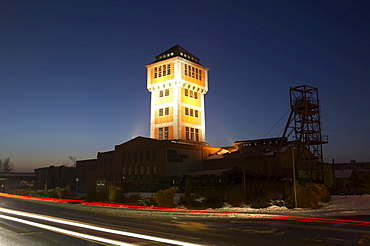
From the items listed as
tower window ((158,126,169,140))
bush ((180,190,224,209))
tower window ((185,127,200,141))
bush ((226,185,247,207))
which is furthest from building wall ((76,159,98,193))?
bush ((226,185,247,207))

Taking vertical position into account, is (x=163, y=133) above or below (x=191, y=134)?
above

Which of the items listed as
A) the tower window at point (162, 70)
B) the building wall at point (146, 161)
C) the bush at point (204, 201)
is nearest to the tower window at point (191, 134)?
the building wall at point (146, 161)

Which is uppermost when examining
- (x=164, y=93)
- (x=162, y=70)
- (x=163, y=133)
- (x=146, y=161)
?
(x=162, y=70)

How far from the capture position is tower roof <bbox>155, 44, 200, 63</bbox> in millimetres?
77250

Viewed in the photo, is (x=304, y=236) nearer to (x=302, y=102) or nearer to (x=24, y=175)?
(x=302, y=102)

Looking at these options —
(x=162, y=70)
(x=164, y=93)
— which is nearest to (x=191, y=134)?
(x=164, y=93)

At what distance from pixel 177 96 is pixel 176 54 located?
10976 millimetres

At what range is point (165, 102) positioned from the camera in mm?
75062

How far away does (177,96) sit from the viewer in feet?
239

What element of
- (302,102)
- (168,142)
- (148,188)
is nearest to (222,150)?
(168,142)

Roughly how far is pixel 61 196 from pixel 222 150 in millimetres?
34351

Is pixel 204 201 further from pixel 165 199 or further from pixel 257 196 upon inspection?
pixel 257 196

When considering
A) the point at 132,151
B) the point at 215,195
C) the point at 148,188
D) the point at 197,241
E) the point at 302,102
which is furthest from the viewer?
the point at 132,151

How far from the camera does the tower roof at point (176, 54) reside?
7725 cm
